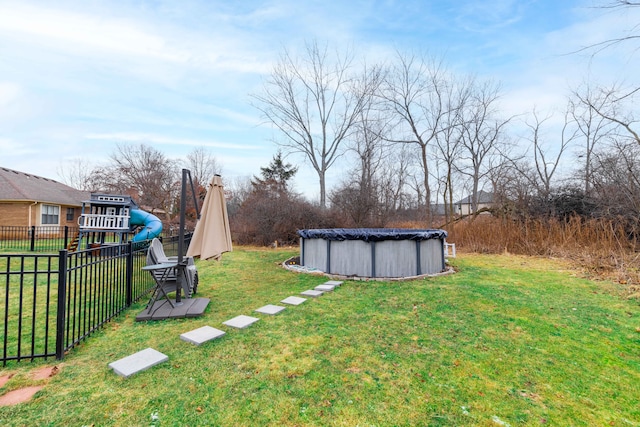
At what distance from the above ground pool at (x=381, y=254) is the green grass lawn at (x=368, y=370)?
178 centimetres

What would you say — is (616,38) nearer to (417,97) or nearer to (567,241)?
(567,241)

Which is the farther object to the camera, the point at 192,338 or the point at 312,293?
the point at 312,293

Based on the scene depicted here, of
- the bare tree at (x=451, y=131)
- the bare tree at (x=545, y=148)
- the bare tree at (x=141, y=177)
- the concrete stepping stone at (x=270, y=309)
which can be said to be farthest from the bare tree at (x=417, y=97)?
the bare tree at (x=141, y=177)

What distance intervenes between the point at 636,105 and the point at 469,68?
7293 millimetres

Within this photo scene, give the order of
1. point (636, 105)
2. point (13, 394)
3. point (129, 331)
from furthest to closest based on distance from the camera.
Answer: point (636, 105)
point (129, 331)
point (13, 394)

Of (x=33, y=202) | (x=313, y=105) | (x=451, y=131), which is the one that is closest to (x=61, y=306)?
(x=313, y=105)

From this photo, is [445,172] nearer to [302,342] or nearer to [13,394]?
[302,342]

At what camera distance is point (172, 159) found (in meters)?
22.0

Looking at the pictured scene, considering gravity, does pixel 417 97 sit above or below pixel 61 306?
above

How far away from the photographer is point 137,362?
2.44m

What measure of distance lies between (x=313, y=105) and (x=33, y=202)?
17198 mm

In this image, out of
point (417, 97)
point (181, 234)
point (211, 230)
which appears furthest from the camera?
point (417, 97)

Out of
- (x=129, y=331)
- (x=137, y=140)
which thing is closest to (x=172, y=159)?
(x=137, y=140)

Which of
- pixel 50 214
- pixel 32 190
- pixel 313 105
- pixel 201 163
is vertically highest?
pixel 313 105
